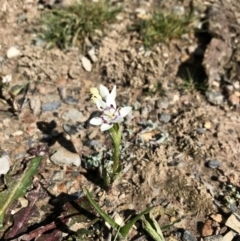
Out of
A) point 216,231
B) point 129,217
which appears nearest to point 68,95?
point 129,217

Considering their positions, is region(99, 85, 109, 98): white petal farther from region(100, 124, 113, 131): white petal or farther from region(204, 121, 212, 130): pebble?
region(204, 121, 212, 130): pebble

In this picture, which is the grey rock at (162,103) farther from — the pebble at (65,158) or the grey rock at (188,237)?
the grey rock at (188,237)

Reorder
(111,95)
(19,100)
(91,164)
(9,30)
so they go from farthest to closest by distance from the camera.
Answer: (9,30) → (19,100) → (91,164) → (111,95)

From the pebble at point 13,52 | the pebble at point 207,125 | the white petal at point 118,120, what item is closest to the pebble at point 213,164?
the pebble at point 207,125

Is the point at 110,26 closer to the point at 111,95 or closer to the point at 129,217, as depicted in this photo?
the point at 111,95

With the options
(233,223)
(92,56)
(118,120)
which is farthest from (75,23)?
(233,223)

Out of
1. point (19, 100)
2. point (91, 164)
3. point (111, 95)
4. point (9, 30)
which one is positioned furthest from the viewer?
point (9, 30)

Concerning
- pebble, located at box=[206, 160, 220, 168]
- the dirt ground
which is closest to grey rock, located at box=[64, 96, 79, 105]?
the dirt ground
